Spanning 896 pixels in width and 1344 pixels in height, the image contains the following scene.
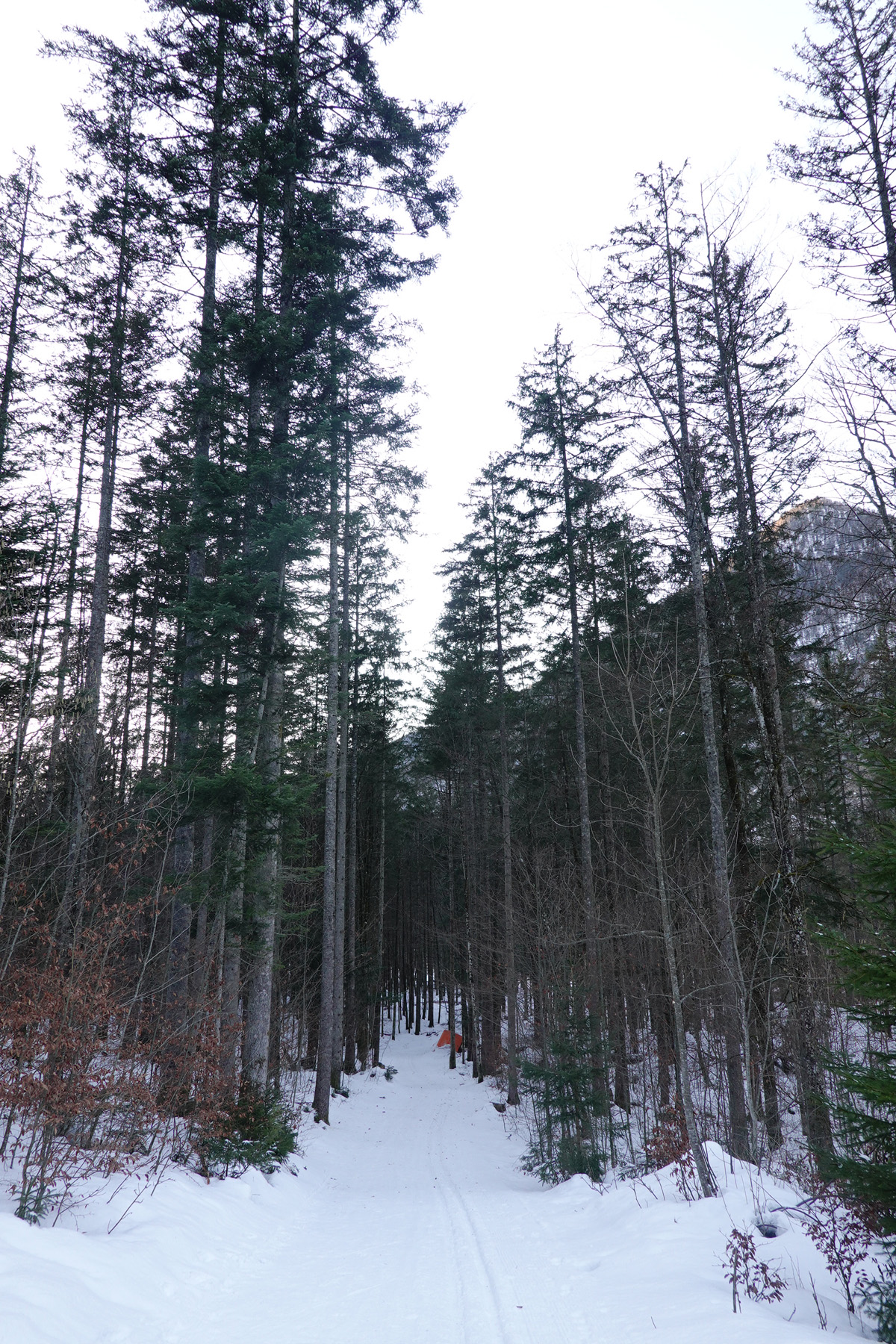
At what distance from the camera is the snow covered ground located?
4559mm

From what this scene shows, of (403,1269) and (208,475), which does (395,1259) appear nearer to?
(403,1269)

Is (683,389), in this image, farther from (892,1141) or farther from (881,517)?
(892,1141)

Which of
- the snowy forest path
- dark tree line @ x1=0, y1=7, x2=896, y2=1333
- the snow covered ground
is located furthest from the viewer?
dark tree line @ x1=0, y1=7, x2=896, y2=1333

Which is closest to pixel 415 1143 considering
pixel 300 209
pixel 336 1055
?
pixel 336 1055

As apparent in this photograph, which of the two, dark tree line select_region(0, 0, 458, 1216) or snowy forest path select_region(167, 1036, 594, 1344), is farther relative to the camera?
dark tree line select_region(0, 0, 458, 1216)

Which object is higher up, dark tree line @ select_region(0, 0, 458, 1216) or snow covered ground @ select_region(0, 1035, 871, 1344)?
dark tree line @ select_region(0, 0, 458, 1216)

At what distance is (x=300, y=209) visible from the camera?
45.8 feet

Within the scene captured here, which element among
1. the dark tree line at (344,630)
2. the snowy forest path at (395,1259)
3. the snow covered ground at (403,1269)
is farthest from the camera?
the dark tree line at (344,630)

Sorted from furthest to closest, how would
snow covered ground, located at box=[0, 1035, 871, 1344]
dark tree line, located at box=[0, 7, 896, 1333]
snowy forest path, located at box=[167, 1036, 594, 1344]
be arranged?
dark tree line, located at box=[0, 7, 896, 1333] → snowy forest path, located at box=[167, 1036, 594, 1344] → snow covered ground, located at box=[0, 1035, 871, 1344]

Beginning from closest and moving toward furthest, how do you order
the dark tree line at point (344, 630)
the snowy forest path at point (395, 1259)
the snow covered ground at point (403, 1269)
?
the snow covered ground at point (403, 1269) → the snowy forest path at point (395, 1259) → the dark tree line at point (344, 630)

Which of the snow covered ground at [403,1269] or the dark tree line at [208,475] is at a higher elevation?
the dark tree line at [208,475]

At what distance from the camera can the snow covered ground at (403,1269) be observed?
4.56m

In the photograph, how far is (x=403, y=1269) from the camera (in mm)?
6340

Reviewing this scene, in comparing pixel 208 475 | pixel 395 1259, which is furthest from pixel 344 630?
pixel 395 1259
